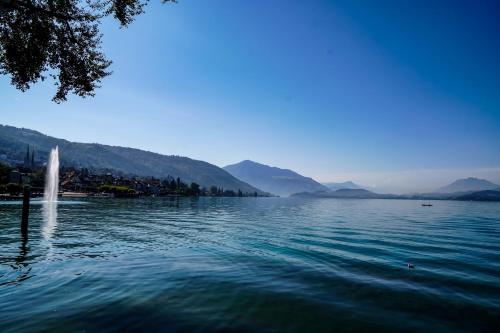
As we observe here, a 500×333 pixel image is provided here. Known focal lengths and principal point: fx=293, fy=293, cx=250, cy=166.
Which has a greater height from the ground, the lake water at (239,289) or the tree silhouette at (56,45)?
the tree silhouette at (56,45)

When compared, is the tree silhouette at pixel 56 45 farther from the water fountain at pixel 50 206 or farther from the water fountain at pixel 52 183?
the water fountain at pixel 52 183

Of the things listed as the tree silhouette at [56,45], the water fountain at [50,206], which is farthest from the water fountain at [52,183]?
the tree silhouette at [56,45]

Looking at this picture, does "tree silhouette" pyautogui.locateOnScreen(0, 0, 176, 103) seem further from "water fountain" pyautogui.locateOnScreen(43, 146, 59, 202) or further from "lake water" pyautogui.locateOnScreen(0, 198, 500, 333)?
"water fountain" pyautogui.locateOnScreen(43, 146, 59, 202)

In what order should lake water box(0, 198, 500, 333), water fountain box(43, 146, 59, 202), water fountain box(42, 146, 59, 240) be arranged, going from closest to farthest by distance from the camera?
lake water box(0, 198, 500, 333) → water fountain box(42, 146, 59, 240) → water fountain box(43, 146, 59, 202)

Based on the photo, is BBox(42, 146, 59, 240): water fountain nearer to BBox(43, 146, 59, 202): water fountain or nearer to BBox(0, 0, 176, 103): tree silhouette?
BBox(43, 146, 59, 202): water fountain

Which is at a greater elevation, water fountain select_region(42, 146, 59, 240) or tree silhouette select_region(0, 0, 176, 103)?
tree silhouette select_region(0, 0, 176, 103)

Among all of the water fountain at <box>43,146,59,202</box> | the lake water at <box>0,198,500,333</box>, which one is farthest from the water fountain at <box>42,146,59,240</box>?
the lake water at <box>0,198,500,333</box>

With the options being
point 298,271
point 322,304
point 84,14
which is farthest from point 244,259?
point 84,14

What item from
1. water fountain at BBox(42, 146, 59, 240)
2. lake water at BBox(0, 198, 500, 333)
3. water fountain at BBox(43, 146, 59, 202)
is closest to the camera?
lake water at BBox(0, 198, 500, 333)

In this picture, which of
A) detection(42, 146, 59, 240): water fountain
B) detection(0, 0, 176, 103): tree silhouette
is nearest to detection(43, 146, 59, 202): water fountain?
detection(42, 146, 59, 240): water fountain

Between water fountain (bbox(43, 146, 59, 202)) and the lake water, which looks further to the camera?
water fountain (bbox(43, 146, 59, 202))

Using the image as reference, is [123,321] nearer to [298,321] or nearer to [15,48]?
[298,321]

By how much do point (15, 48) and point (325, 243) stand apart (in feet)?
94.8

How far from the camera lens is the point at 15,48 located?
739 inches
